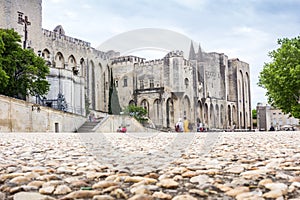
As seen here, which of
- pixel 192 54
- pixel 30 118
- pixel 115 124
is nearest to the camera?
pixel 30 118

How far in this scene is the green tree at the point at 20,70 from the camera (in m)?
28.8

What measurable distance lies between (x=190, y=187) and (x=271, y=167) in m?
1.25

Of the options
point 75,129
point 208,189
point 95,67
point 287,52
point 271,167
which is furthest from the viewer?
point 95,67

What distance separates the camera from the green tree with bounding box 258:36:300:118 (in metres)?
26.7

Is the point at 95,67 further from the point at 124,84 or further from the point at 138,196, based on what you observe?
the point at 138,196

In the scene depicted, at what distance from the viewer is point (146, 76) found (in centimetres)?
6038

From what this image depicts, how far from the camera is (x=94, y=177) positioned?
3.52m

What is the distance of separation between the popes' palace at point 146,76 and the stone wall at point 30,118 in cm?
918

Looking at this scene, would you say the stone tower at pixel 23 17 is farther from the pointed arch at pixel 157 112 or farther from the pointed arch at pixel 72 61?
the pointed arch at pixel 157 112

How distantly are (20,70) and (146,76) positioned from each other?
3191cm

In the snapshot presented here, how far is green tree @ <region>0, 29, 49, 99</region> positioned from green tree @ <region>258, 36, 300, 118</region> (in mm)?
16266

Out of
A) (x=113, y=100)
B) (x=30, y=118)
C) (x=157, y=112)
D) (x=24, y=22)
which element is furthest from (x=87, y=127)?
(x=157, y=112)

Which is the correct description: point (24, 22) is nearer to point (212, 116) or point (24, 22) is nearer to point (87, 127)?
point (87, 127)

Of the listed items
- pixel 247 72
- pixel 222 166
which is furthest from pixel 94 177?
pixel 247 72
